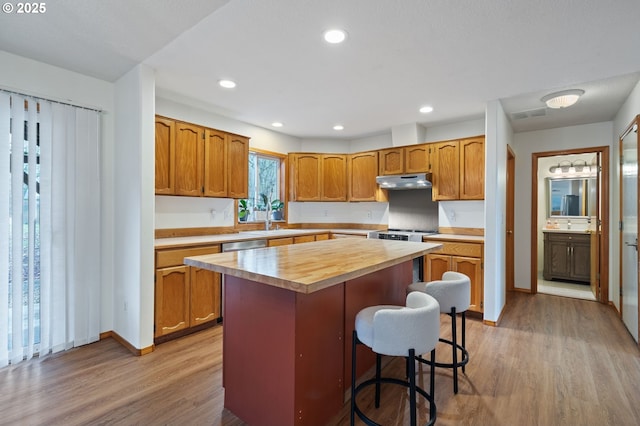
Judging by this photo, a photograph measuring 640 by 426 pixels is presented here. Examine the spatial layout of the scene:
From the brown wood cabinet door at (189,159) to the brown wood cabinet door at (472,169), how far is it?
10.5 feet

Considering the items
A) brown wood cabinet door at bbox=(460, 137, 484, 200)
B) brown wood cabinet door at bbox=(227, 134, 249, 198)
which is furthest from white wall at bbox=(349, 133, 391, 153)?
brown wood cabinet door at bbox=(227, 134, 249, 198)

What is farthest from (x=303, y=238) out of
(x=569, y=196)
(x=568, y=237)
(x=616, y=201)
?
(x=569, y=196)

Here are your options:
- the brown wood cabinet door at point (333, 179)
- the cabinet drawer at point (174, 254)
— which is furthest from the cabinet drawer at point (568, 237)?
the cabinet drawer at point (174, 254)

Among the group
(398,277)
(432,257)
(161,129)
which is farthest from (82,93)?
(432,257)

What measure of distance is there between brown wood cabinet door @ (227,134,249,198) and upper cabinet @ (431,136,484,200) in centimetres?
254

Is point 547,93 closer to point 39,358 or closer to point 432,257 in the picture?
point 432,257

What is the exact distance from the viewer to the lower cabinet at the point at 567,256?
5.30 m

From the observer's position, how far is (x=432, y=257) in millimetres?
3947

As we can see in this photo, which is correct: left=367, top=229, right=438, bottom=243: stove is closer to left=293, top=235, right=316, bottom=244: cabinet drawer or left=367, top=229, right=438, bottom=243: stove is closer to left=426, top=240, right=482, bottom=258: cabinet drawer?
left=426, top=240, right=482, bottom=258: cabinet drawer

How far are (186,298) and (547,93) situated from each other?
419 centimetres

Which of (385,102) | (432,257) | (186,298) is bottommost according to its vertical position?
(186,298)

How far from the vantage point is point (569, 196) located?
18.9ft

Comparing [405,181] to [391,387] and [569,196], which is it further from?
[569,196]

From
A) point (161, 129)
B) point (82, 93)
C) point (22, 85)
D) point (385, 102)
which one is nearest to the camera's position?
point (22, 85)
